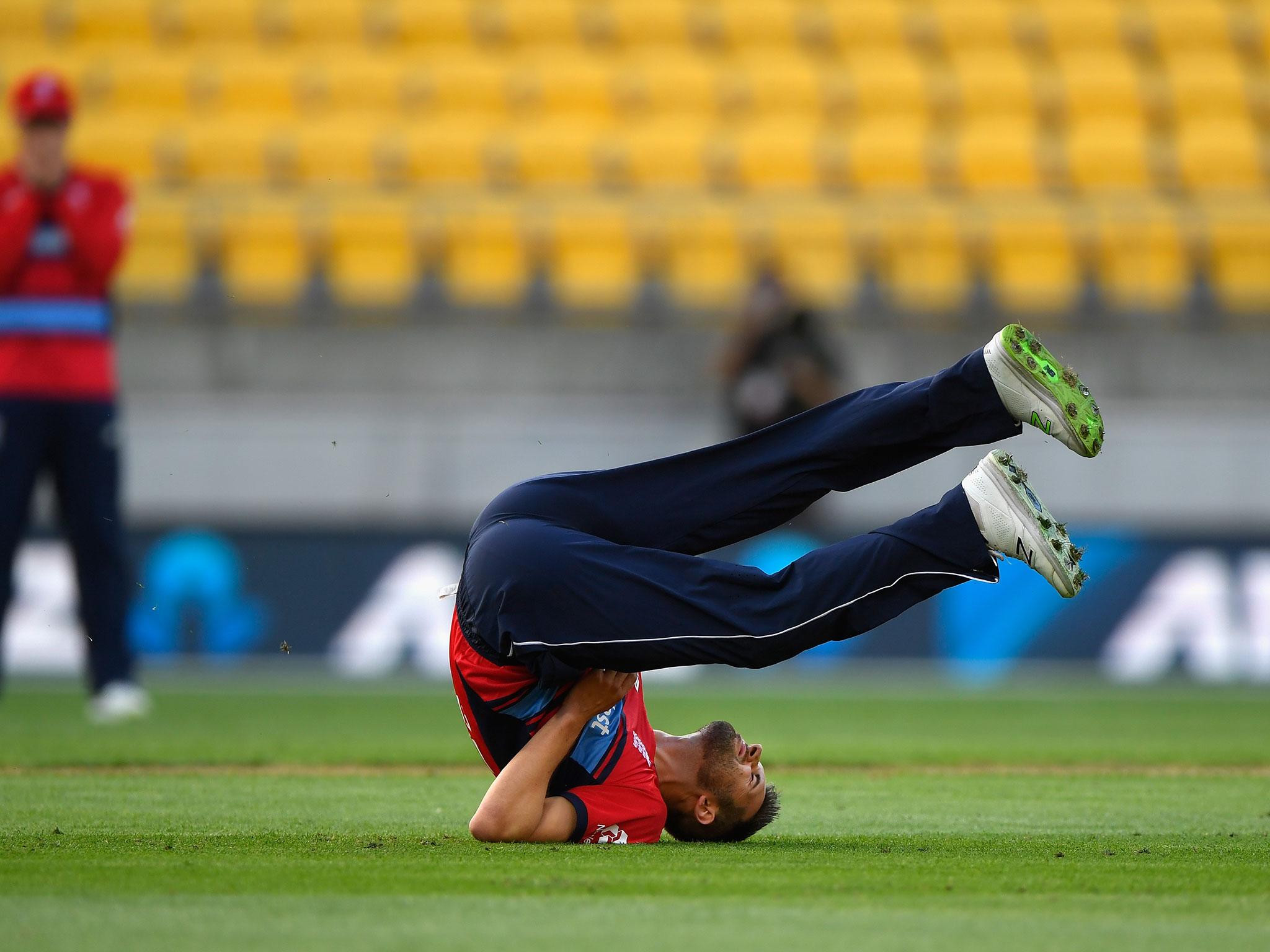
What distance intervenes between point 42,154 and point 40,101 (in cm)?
31

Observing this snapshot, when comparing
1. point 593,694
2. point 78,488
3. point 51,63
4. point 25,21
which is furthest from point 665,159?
point 593,694

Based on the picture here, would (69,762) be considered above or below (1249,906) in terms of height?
below

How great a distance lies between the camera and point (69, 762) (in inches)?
287

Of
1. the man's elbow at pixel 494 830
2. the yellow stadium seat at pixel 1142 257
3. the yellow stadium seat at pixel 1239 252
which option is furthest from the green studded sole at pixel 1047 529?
the yellow stadium seat at pixel 1239 252

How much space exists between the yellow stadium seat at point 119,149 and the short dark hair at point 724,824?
1141 centimetres

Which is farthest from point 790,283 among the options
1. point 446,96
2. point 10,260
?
point 10,260

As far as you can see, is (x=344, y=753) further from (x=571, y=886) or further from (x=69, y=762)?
(x=571, y=886)

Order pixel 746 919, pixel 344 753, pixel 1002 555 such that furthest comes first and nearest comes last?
1. pixel 344 753
2. pixel 1002 555
3. pixel 746 919

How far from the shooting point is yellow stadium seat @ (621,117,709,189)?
Result: 15.8 m

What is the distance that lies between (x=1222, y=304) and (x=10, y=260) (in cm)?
995

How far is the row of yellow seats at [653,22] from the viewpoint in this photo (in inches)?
667

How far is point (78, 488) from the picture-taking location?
8844 millimetres

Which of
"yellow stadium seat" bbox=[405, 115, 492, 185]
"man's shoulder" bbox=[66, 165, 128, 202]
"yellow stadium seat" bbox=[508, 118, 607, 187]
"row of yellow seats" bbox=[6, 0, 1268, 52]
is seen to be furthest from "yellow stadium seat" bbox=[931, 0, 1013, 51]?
"man's shoulder" bbox=[66, 165, 128, 202]

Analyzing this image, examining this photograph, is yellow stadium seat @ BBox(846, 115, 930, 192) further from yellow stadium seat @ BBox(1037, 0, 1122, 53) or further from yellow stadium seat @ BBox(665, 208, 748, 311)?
yellow stadium seat @ BBox(1037, 0, 1122, 53)
